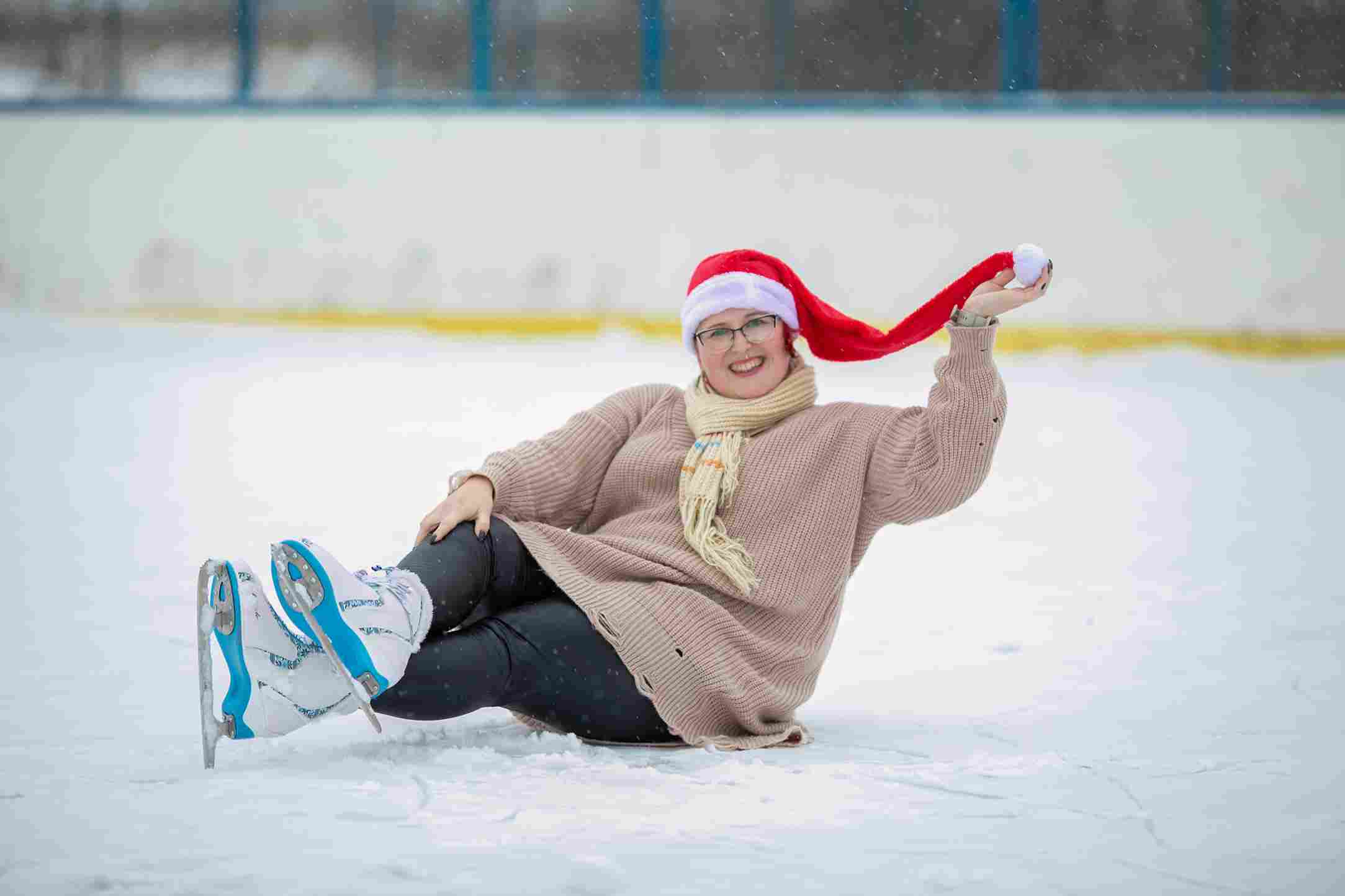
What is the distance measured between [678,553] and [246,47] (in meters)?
6.61

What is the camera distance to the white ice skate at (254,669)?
68.1 inches

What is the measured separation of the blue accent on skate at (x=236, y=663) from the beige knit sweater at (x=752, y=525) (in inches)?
15.5

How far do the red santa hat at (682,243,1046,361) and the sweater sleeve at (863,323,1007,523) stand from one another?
9 centimetres

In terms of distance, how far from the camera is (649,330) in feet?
23.9

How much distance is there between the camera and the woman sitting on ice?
1.75m

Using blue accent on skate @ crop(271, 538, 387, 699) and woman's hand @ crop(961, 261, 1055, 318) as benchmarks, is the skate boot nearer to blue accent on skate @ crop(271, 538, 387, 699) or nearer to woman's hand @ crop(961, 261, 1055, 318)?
blue accent on skate @ crop(271, 538, 387, 699)

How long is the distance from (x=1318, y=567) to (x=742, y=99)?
15.4 ft

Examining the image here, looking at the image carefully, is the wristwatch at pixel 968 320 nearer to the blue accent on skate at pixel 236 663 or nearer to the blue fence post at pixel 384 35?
the blue accent on skate at pixel 236 663

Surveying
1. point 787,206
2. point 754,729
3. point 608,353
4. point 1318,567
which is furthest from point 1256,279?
point 754,729

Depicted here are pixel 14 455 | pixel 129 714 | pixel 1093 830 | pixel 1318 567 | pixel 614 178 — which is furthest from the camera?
pixel 614 178

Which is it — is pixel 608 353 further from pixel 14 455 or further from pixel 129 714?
pixel 129 714

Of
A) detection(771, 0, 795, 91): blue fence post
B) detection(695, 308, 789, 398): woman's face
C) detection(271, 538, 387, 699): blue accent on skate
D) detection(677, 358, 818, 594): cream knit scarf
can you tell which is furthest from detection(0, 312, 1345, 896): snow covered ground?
detection(771, 0, 795, 91): blue fence post

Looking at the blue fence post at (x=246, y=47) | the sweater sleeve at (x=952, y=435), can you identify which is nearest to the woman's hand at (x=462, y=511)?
the sweater sleeve at (x=952, y=435)

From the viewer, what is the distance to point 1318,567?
3297 millimetres
